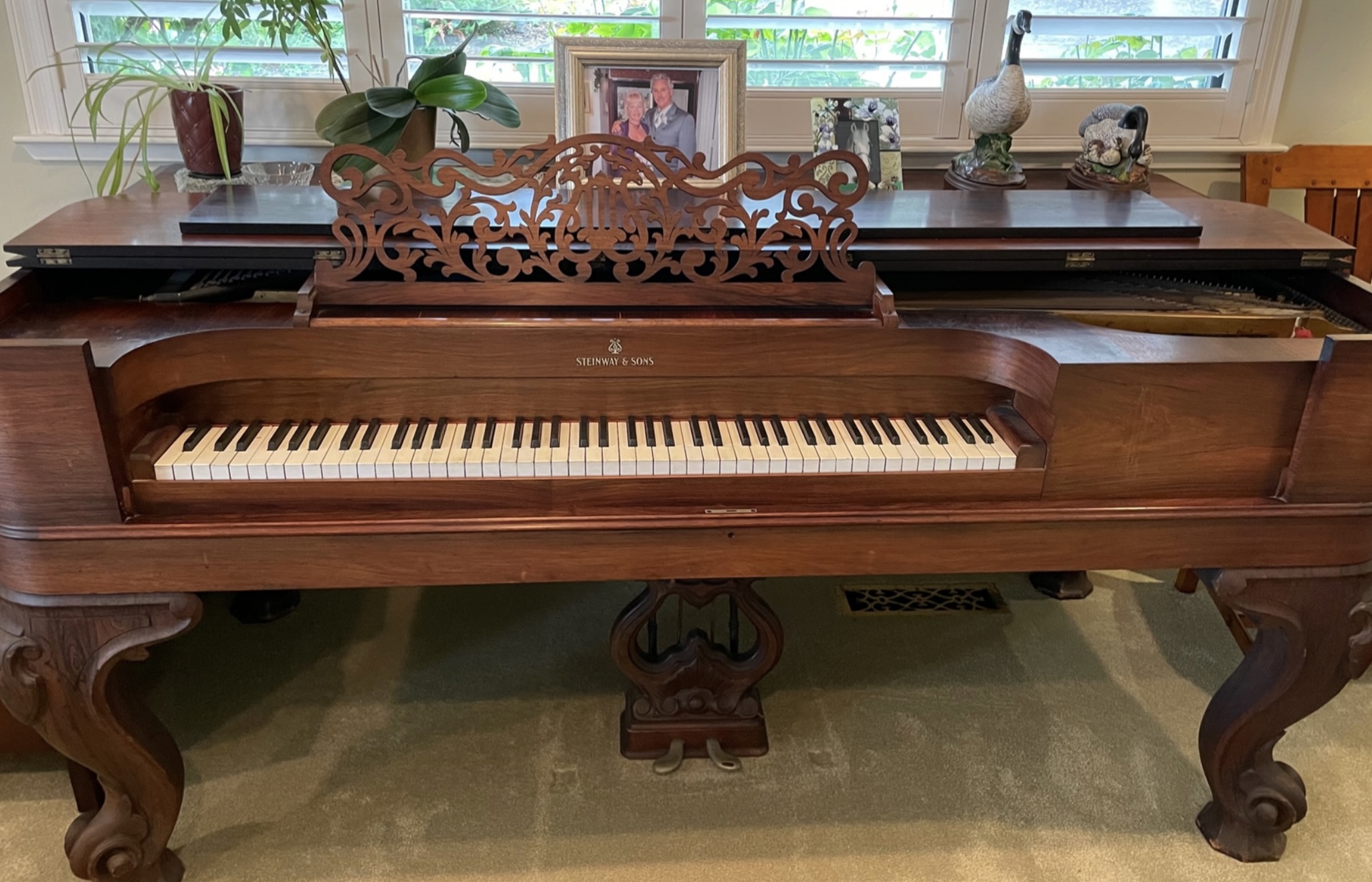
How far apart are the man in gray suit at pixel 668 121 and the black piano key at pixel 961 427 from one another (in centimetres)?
70

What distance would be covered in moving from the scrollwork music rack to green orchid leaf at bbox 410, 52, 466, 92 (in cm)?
50

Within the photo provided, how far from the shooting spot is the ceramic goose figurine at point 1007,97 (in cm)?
202

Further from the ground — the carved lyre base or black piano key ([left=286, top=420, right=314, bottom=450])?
black piano key ([left=286, top=420, right=314, bottom=450])

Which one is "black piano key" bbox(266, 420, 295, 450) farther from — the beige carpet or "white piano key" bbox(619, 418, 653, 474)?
the beige carpet

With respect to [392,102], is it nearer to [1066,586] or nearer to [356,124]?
[356,124]

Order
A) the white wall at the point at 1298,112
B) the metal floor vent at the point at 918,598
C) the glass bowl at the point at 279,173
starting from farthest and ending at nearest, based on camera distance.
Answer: the metal floor vent at the point at 918,598 → the white wall at the point at 1298,112 → the glass bowl at the point at 279,173

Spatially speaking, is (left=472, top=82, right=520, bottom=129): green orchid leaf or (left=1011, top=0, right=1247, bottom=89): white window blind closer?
(left=472, top=82, right=520, bottom=129): green orchid leaf

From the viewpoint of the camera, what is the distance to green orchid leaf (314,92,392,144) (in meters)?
1.79

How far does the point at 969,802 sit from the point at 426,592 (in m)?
1.29

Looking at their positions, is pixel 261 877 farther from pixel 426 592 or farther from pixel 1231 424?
pixel 1231 424

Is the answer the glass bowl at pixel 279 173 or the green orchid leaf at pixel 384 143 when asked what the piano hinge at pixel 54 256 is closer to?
the green orchid leaf at pixel 384 143

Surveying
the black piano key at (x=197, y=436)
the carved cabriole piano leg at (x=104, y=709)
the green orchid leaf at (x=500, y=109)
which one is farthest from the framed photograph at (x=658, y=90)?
the carved cabriole piano leg at (x=104, y=709)

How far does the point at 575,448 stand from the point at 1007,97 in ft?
4.02

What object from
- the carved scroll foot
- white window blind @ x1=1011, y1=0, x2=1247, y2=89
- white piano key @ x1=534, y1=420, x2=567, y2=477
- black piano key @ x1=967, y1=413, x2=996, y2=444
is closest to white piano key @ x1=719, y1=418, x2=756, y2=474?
white piano key @ x1=534, y1=420, x2=567, y2=477
